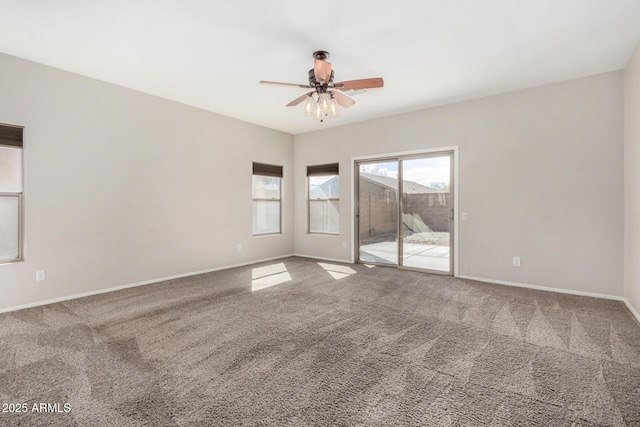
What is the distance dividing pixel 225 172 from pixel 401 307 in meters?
3.87

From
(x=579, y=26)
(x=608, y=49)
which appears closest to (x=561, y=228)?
(x=608, y=49)

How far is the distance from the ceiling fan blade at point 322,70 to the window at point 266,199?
3.34m

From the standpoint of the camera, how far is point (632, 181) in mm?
3258

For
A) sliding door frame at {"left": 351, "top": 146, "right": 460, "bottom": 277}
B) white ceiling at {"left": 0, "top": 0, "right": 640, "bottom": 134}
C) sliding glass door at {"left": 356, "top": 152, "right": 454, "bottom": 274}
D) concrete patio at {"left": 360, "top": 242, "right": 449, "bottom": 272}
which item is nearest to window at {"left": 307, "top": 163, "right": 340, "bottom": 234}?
sliding door frame at {"left": 351, "top": 146, "right": 460, "bottom": 277}

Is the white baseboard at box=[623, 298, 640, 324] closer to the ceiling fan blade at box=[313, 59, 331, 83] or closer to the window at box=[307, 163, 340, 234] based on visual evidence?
the ceiling fan blade at box=[313, 59, 331, 83]

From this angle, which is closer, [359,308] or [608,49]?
[608,49]

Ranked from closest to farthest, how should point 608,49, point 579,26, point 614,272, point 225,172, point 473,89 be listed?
1. point 579,26
2. point 608,49
3. point 614,272
4. point 473,89
5. point 225,172

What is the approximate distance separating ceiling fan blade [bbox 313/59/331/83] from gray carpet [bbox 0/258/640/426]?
8.16 feet

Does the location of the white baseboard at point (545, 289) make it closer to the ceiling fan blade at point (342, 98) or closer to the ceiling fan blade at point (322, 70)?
the ceiling fan blade at point (342, 98)

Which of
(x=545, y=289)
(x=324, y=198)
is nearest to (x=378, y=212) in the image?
(x=324, y=198)

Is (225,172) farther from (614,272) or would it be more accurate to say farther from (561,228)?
(614,272)

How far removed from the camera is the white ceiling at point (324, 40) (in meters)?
2.51

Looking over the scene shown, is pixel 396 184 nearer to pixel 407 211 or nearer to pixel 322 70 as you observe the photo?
pixel 407 211

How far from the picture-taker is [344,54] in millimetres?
3240
